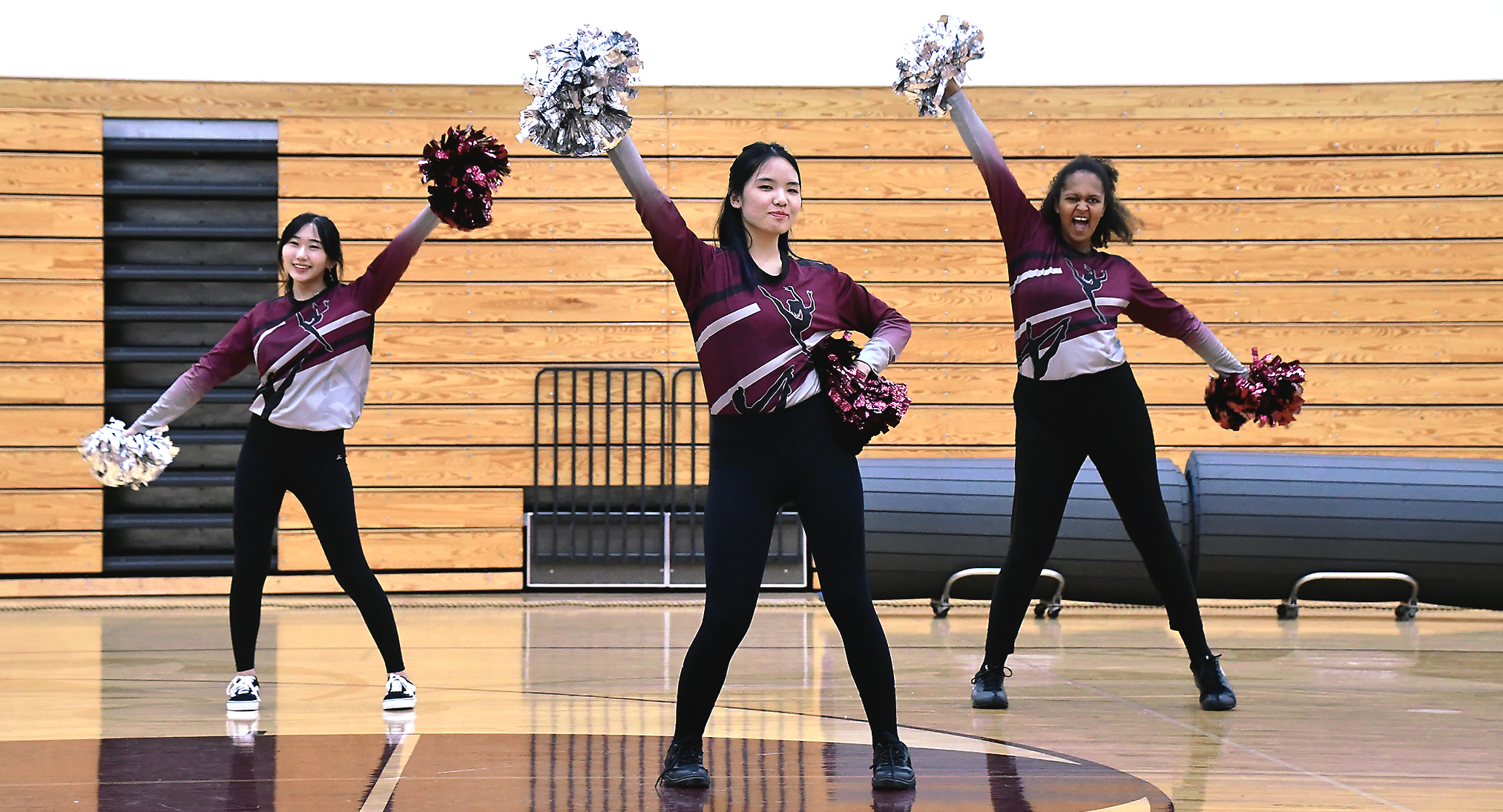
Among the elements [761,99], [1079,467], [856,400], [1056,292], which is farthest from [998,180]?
[761,99]

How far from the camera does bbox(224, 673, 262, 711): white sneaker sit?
3457 mm

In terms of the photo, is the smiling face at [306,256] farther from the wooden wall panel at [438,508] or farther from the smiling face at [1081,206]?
the wooden wall panel at [438,508]

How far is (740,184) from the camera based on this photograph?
2.48 m

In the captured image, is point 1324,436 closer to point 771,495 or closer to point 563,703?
point 563,703

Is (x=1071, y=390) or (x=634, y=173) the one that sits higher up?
(x=634, y=173)

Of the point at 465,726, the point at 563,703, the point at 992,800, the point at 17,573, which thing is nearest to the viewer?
the point at 992,800

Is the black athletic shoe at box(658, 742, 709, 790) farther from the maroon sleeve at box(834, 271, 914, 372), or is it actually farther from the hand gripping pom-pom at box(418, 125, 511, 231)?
the hand gripping pom-pom at box(418, 125, 511, 231)

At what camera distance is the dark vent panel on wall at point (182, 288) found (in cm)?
704

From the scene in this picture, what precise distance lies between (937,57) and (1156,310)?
35.2 inches

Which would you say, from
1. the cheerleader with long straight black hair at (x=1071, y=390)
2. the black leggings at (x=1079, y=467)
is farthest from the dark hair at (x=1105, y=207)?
the black leggings at (x=1079, y=467)

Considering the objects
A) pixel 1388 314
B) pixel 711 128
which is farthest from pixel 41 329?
pixel 1388 314

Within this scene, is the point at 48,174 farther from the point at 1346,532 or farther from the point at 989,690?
the point at 1346,532

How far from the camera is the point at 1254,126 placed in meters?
7.17

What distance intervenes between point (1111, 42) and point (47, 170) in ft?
18.4
